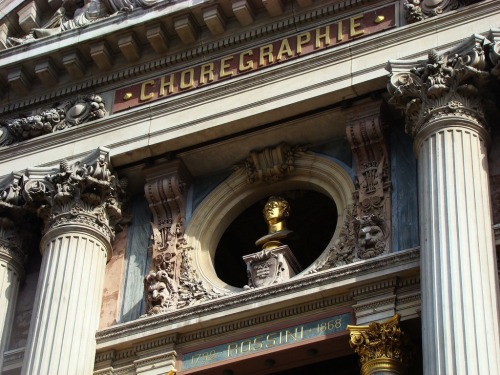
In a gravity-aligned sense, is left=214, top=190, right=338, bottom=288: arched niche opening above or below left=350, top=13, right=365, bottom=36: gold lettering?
below

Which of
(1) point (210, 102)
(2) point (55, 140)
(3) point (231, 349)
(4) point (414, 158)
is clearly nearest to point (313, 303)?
(3) point (231, 349)

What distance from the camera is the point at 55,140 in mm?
28781

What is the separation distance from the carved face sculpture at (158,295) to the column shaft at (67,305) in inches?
38.5

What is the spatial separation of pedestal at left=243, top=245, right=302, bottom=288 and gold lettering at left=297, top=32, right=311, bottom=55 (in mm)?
3747

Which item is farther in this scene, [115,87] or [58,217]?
[115,87]

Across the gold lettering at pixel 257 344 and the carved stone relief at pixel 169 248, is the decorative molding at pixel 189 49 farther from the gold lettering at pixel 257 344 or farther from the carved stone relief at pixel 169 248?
the gold lettering at pixel 257 344

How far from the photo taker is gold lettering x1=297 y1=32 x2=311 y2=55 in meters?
27.5

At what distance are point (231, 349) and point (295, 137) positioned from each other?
13.9 feet

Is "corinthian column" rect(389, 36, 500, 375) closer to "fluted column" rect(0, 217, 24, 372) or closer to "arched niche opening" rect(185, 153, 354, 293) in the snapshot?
"arched niche opening" rect(185, 153, 354, 293)

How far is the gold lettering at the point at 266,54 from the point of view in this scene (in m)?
27.7

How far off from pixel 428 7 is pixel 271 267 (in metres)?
5.17

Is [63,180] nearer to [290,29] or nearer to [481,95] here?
[290,29]

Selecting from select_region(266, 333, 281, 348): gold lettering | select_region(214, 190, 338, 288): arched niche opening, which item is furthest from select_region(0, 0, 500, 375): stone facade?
select_region(214, 190, 338, 288): arched niche opening

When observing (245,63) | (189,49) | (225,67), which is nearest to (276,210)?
(245,63)
